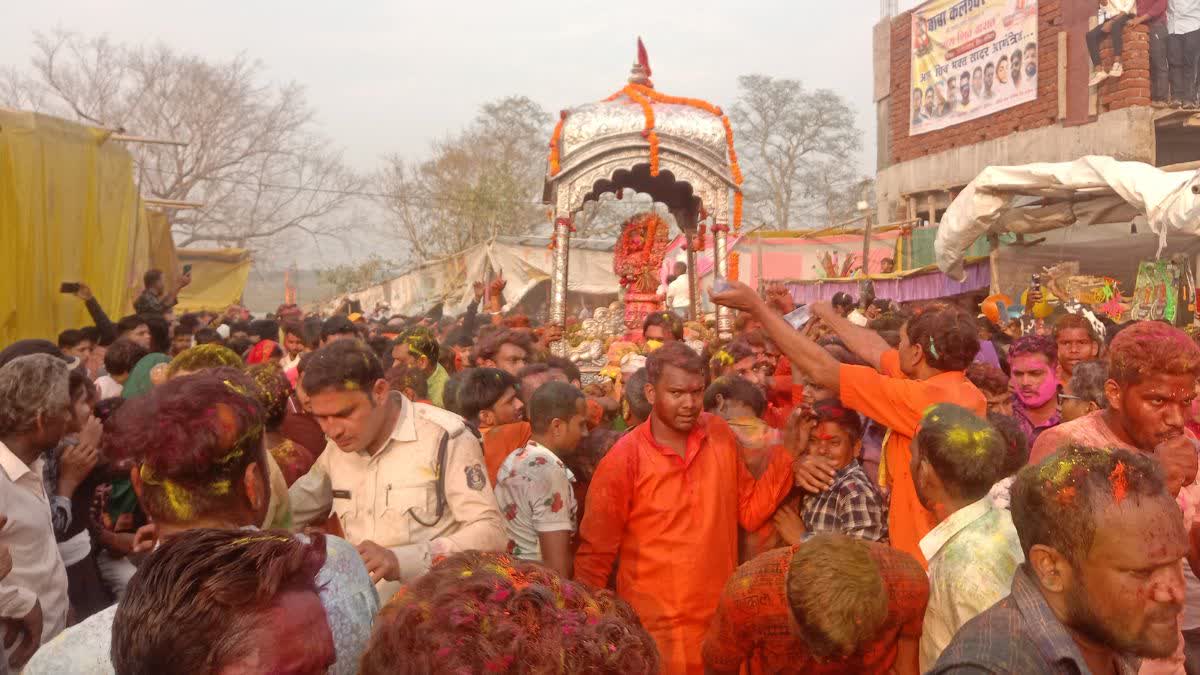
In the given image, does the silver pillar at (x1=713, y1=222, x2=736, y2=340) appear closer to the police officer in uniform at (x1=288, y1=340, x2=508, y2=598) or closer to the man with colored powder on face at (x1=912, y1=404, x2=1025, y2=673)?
the police officer in uniform at (x1=288, y1=340, x2=508, y2=598)

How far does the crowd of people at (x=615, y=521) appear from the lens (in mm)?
1469

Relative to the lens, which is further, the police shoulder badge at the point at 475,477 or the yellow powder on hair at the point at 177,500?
the police shoulder badge at the point at 475,477

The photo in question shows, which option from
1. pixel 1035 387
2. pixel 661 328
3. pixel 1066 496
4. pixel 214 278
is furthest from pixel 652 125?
pixel 214 278

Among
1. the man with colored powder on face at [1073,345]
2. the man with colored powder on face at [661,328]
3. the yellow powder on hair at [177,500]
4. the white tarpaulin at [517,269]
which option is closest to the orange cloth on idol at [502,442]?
the yellow powder on hair at [177,500]

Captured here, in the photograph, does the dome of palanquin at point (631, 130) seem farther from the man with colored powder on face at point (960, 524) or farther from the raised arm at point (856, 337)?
the man with colored powder on face at point (960, 524)

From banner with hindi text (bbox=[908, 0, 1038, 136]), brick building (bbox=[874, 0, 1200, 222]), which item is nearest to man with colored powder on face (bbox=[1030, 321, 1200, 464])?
brick building (bbox=[874, 0, 1200, 222])

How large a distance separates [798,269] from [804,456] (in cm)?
2087

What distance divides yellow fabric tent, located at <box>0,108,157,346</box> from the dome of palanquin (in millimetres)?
5245

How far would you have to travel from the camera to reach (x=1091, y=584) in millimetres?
1896

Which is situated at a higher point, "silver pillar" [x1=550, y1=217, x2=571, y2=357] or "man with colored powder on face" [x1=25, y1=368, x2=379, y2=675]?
"silver pillar" [x1=550, y1=217, x2=571, y2=357]

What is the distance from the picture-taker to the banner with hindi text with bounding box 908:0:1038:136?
2030 cm

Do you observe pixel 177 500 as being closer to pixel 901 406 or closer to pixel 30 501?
pixel 30 501

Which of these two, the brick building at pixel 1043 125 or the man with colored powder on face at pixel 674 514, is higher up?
the brick building at pixel 1043 125

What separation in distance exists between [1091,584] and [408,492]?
2.00m
